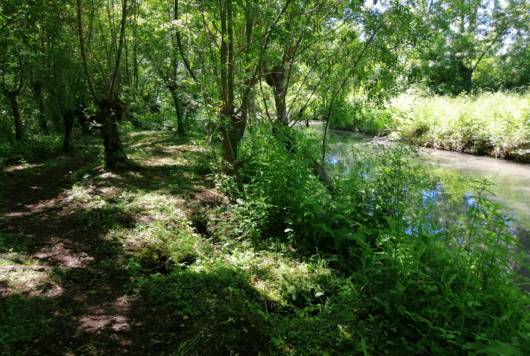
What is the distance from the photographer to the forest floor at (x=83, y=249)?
8.87ft

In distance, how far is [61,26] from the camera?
930cm

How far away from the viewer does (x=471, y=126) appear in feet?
46.2

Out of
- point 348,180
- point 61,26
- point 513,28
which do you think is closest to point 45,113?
point 61,26

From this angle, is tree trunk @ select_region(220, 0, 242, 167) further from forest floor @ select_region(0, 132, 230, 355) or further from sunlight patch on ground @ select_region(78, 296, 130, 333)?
sunlight patch on ground @ select_region(78, 296, 130, 333)

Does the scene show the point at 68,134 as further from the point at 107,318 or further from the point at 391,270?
the point at 391,270

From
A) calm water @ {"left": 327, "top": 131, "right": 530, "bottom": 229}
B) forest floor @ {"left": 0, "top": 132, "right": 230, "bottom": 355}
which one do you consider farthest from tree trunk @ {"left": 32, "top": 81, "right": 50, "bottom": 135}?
calm water @ {"left": 327, "top": 131, "right": 530, "bottom": 229}

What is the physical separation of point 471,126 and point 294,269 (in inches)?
515

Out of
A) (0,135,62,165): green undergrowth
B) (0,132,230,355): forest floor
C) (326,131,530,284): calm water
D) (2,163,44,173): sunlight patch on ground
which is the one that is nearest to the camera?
(0,132,230,355): forest floor

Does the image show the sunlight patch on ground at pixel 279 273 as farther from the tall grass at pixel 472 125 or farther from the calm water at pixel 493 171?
the tall grass at pixel 472 125

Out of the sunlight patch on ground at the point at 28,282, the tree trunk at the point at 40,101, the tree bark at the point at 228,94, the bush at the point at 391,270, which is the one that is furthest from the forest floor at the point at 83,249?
the tree trunk at the point at 40,101

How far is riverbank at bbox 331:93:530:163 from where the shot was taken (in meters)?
12.1

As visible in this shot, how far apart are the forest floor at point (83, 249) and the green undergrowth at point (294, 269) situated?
28mm

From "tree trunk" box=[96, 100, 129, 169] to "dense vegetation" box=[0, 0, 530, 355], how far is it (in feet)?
0.14

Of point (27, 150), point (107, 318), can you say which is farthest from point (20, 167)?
point (107, 318)
